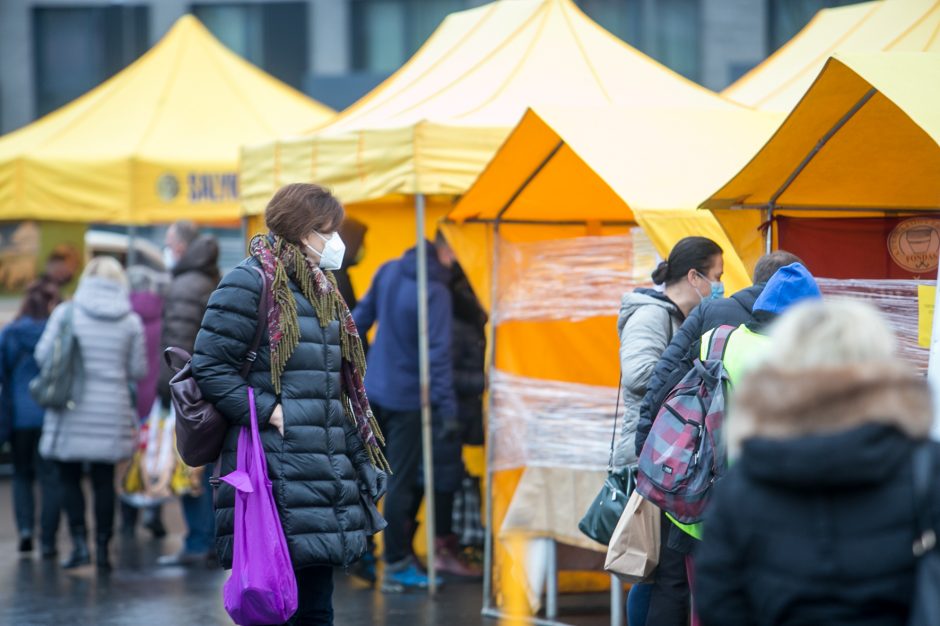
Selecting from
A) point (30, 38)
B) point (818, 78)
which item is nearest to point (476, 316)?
point (818, 78)

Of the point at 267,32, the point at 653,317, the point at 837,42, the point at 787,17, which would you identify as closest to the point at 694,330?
the point at 653,317

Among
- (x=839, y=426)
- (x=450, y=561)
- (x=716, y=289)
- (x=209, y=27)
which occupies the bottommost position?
(x=450, y=561)

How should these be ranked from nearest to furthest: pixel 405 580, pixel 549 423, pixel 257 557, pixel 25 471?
pixel 257 557, pixel 549 423, pixel 405 580, pixel 25 471

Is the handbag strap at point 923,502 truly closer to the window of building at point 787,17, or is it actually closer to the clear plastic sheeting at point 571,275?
the clear plastic sheeting at point 571,275

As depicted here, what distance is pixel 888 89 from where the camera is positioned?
15.0 ft

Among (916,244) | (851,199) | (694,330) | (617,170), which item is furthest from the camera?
(617,170)

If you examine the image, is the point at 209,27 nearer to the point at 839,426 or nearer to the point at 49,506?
the point at 49,506

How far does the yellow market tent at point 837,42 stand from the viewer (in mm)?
8633

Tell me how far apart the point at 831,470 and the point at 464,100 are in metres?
5.85

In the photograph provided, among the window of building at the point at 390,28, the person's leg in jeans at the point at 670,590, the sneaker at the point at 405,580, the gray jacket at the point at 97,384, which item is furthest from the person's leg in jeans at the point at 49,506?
the window of building at the point at 390,28

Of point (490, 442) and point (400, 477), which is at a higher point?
point (490, 442)

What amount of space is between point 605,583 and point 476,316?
1756mm

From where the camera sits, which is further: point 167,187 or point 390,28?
point 390,28

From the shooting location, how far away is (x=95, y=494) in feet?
29.7
